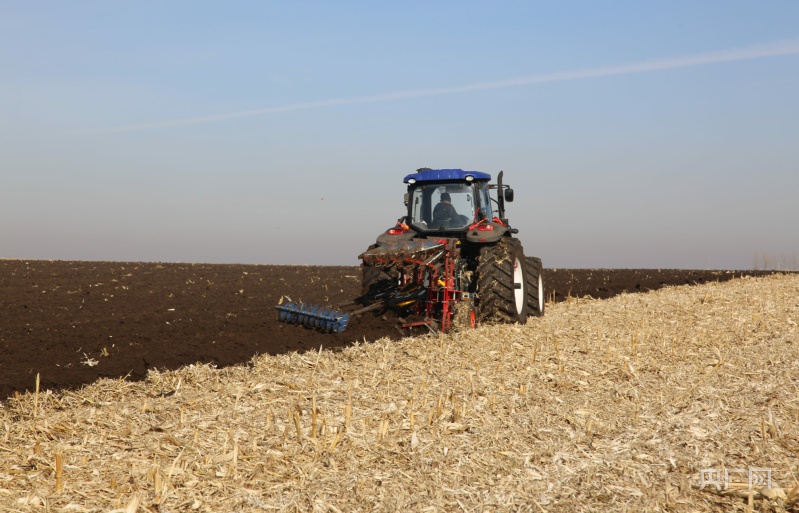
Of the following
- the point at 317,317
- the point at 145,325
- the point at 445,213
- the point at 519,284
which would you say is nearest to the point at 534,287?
the point at 519,284

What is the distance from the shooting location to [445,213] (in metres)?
12.1

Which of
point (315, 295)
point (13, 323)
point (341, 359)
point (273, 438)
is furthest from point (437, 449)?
point (315, 295)

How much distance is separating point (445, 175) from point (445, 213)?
64 cm

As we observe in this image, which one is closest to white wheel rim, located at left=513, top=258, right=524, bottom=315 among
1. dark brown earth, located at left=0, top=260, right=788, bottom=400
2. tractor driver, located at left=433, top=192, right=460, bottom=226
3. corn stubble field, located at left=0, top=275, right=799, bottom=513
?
tractor driver, located at left=433, top=192, right=460, bottom=226

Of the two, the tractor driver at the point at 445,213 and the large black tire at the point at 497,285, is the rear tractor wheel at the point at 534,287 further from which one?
the tractor driver at the point at 445,213

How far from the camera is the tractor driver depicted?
12086 mm

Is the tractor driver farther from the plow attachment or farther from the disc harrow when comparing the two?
the disc harrow

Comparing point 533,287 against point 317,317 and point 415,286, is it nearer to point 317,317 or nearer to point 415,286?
point 415,286

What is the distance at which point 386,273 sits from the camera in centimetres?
1136

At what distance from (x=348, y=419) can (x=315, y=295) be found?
468 inches

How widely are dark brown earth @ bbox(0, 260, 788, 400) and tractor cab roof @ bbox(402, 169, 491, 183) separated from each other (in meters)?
2.37

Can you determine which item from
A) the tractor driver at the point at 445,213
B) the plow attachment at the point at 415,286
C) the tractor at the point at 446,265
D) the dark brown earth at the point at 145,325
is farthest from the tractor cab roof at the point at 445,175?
the dark brown earth at the point at 145,325

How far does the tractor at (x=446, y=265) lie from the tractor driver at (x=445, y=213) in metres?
0.02

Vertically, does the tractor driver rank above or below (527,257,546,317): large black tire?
above
